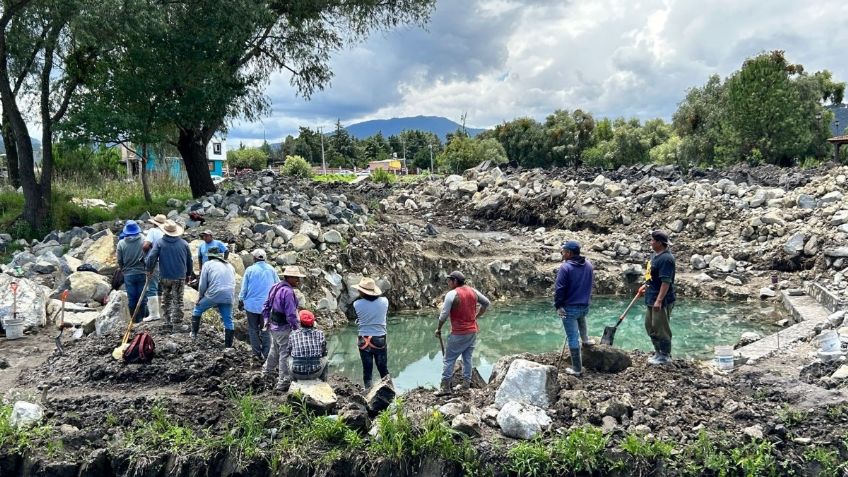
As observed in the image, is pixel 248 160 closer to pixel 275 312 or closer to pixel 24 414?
pixel 275 312

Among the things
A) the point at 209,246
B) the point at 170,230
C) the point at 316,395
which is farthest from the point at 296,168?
the point at 316,395

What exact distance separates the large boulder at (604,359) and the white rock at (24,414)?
565 cm

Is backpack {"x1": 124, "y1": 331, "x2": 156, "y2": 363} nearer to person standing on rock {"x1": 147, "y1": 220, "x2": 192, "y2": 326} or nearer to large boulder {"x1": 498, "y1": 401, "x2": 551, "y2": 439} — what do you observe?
person standing on rock {"x1": 147, "y1": 220, "x2": 192, "y2": 326}

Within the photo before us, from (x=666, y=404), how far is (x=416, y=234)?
490 inches

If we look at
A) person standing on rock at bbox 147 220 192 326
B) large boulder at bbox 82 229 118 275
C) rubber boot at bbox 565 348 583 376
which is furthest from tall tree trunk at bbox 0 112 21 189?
rubber boot at bbox 565 348 583 376

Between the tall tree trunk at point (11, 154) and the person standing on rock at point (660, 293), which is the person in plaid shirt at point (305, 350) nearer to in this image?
the person standing on rock at point (660, 293)

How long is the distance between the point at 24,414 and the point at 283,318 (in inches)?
101

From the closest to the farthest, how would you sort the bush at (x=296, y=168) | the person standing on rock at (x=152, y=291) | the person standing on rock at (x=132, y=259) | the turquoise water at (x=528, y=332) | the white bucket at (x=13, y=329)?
the person standing on rock at (x=132, y=259), the person standing on rock at (x=152, y=291), the white bucket at (x=13, y=329), the turquoise water at (x=528, y=332), the bush at (x=296, y=168)

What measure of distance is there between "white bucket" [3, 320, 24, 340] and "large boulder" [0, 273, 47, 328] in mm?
137

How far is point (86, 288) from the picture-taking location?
10.2 meters

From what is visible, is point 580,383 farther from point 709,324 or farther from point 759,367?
point 709,324

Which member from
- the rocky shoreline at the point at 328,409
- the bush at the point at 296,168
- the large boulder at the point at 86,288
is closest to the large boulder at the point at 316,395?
the rocky shoreline at the point at 328,409

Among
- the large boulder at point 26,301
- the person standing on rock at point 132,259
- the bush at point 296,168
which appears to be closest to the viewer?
the person standing on rock at point 132,259

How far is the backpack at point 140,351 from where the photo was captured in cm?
712
